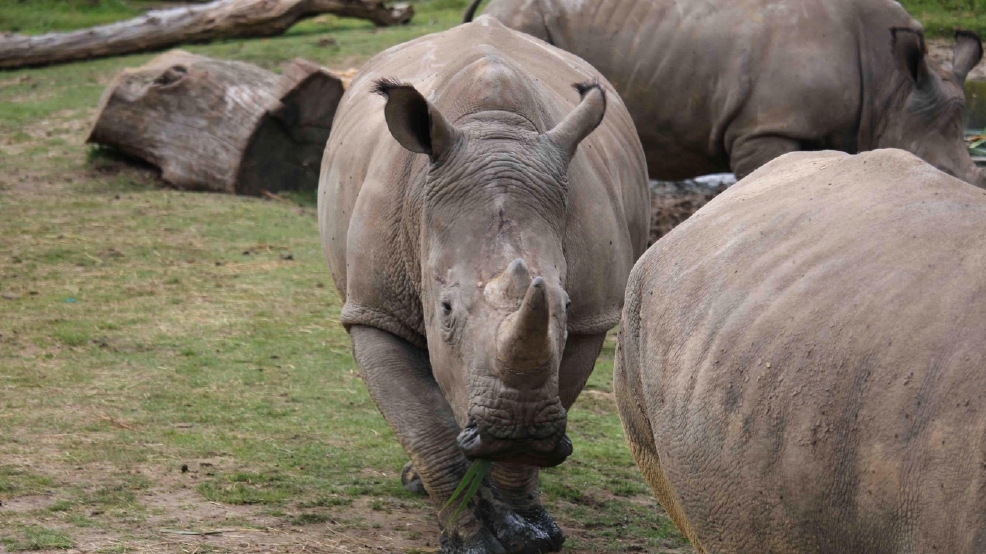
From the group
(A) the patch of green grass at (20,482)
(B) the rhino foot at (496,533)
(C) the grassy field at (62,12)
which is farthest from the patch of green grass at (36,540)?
(C) the grassy field at (62,12)

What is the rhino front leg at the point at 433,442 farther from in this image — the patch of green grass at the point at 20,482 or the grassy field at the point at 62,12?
the grassy field at the point at 62,12

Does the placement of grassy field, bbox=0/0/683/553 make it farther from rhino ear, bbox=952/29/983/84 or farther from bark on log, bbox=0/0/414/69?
bark on log, bbox=0/0/414/69

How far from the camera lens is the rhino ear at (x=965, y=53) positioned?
7.68 meters

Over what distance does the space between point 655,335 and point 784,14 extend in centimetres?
534

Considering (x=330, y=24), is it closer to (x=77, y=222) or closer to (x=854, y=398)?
(x=77, y=222)

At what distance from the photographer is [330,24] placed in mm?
16484

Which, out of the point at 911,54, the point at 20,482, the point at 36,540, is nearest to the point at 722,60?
the point at 911,54

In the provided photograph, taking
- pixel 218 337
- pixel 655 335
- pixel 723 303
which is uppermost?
pixel 723 303

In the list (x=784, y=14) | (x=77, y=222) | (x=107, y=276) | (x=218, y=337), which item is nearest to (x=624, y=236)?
(x=218, y=337)

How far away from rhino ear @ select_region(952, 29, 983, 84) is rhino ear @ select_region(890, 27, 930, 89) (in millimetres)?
385

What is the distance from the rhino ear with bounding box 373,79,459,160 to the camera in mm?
3609

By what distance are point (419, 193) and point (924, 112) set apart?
15.0 ft

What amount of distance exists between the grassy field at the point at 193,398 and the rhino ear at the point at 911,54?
8.62 feet

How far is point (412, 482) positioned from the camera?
16.2 ft
